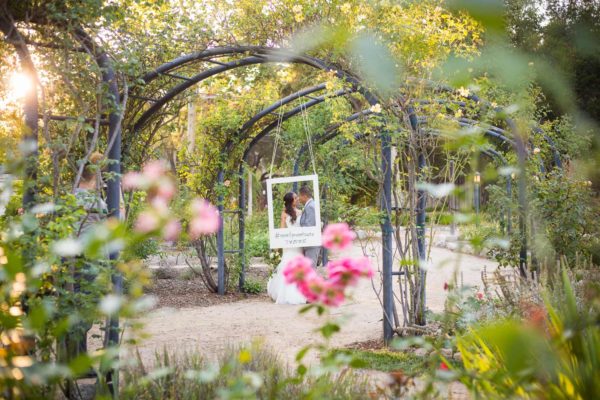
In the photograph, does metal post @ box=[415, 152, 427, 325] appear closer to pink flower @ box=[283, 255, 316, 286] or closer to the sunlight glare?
the sunlight glare

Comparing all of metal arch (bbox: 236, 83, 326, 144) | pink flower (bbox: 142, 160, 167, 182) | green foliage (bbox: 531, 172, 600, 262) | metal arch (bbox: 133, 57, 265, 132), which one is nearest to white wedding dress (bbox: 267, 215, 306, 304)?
metal arch (bbox: 236, 83, 326, 144)

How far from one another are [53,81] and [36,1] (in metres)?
0.53

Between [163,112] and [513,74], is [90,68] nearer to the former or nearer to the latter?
[163,112]

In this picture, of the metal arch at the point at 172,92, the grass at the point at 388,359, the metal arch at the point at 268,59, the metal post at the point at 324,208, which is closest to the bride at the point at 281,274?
the metal post at the point at 324,208

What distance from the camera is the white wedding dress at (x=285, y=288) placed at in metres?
7.95

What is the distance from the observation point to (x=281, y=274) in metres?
8.00

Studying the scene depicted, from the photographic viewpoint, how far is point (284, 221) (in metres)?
8.14

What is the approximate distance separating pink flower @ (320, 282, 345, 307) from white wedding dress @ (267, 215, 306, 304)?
19.9ft

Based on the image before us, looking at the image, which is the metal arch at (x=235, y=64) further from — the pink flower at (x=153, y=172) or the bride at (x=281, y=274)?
the bride at (x=281, y=274)

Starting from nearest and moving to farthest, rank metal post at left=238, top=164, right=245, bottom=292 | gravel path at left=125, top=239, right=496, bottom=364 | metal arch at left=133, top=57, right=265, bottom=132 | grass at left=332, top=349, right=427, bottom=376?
grass at left=332, top=349, right=427, bottom=376, gravel path at left=125, top=239, right=496, bottom=364, metal arch at left=133, top=57, right=265, bottom=132, metal post at left=238, top=164, right=245, bottom=292

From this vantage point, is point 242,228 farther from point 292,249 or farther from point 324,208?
point 324,208

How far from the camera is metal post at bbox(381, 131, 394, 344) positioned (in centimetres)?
540

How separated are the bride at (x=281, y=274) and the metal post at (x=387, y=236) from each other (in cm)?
261

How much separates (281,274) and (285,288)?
0.18 meters
